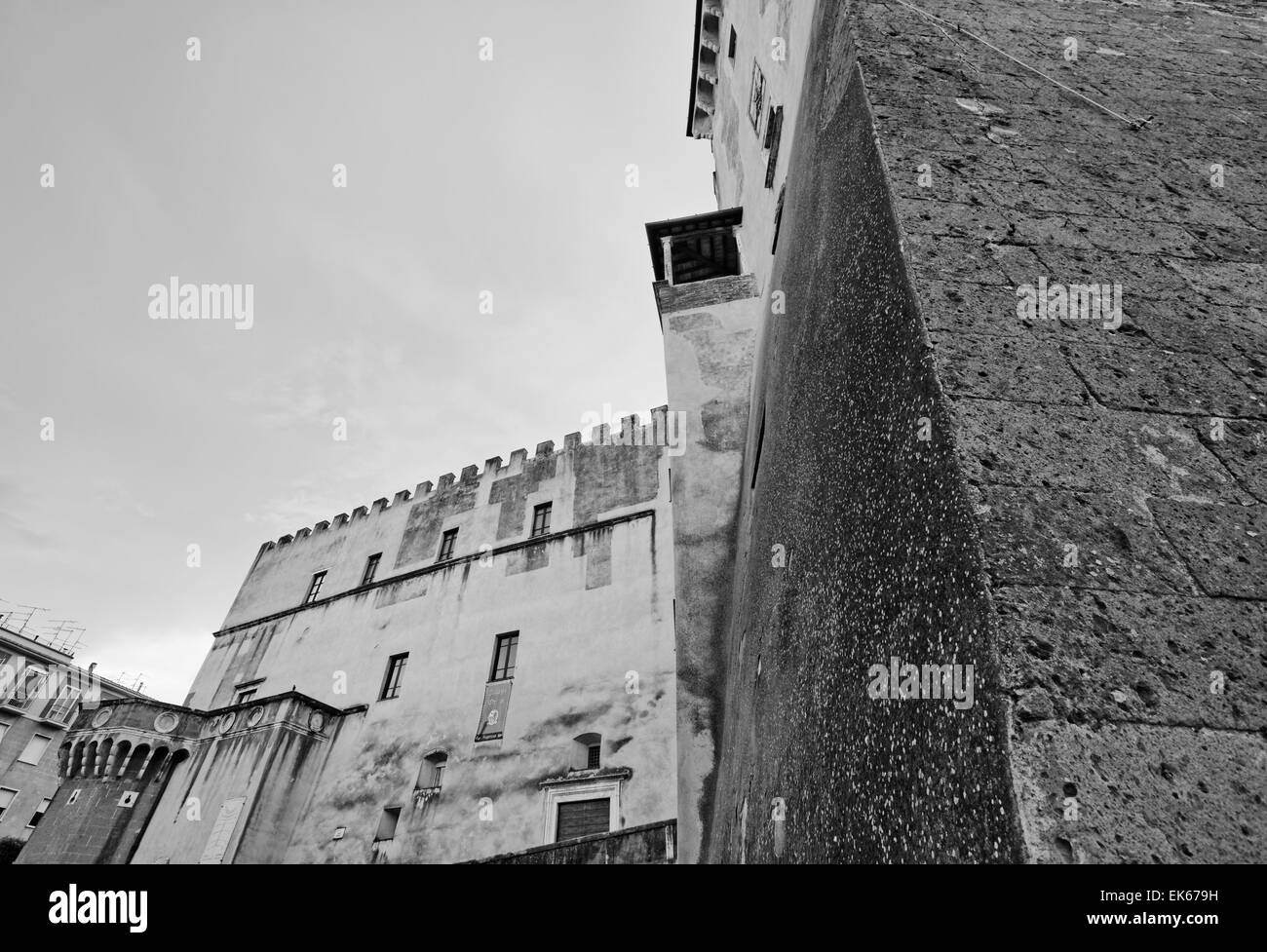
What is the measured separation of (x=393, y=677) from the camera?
1628 centimetres

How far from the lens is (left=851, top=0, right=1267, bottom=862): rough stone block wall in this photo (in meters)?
1.03

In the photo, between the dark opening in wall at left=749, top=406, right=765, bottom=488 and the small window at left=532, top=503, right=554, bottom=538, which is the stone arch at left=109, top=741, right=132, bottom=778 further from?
the dark opening in wall at left=749, top=406, right=765, bottom=488

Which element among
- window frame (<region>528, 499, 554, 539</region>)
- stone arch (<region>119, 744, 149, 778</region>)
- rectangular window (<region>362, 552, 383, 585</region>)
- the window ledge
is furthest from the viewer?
rectangular window (<region>362, 552, 383, 585</region>)

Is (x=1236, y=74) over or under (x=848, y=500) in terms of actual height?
over

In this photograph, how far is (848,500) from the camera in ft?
7.06

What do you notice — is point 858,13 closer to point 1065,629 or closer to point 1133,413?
point 1133,413

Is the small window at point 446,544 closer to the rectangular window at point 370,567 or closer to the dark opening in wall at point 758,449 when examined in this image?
the rectangular window at point 370,567

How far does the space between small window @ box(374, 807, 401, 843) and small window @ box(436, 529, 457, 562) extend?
660cm

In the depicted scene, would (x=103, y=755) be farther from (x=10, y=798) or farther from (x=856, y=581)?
(x=856, y=581)

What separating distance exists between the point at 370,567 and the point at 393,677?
15.3 ft

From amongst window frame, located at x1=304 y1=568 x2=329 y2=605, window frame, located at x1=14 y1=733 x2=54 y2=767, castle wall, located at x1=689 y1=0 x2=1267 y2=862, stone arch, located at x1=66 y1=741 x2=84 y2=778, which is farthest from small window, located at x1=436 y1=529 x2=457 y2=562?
window frame, located at x1=14 y1=733 x2=54 y2=767

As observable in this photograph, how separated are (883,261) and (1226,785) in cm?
168
